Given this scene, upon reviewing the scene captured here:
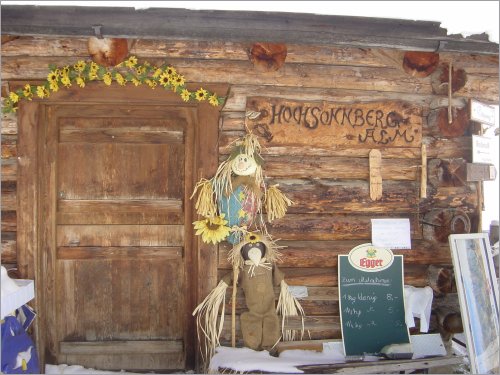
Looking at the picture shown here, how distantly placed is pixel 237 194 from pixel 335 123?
106cm

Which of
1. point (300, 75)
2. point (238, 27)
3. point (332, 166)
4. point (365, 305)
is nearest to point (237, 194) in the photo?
point (332, 166)

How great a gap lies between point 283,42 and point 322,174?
1.17 m

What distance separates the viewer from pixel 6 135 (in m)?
4.12

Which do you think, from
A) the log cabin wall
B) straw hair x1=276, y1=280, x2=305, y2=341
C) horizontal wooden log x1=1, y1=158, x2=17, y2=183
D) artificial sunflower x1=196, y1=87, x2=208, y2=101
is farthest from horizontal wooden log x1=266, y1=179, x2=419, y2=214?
horizontal wooden log x1=1, y1=158, x2=17, y2=183

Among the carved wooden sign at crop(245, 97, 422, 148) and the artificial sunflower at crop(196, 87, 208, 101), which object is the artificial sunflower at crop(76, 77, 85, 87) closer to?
the artificial sunflower at crop(196, 87, 208, 101)

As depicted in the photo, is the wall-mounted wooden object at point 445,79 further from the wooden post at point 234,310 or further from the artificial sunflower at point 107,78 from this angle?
the artificial sunflower at point 107,78

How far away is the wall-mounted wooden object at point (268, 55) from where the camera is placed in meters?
4.13

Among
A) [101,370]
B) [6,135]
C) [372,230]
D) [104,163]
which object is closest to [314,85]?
[372,230]

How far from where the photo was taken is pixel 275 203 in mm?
4184

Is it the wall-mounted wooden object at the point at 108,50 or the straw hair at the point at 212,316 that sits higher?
the wall-mounted wooden object at the point at 108,50

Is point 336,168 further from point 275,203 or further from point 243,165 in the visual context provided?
point 243,165

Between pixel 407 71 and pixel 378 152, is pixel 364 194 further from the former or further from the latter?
pixel 407 71

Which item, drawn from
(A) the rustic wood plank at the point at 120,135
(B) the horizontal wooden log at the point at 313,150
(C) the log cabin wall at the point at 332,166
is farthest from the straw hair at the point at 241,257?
(A) the rustic wood plank at the point at 120,135

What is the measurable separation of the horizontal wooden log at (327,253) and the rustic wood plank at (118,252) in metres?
0.46
